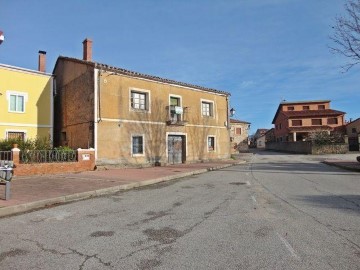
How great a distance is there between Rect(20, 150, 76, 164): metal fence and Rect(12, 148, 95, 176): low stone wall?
33 centimetres

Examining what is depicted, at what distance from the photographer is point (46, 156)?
16766mm

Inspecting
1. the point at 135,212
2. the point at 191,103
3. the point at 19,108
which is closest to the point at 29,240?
the point at 135,212

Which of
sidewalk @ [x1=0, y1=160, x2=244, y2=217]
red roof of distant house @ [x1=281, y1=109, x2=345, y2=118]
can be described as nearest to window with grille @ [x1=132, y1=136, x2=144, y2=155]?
sidewalk @ [x1=0, y1=160, x2=244, y2=217]

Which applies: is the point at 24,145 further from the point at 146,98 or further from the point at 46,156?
the point at 146,98

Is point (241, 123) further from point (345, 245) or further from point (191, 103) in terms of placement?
point (345, 245)

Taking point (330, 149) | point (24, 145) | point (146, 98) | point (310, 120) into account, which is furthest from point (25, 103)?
point (310, 120)

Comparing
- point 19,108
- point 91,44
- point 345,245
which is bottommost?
point 345,245

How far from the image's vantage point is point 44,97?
2500 cm

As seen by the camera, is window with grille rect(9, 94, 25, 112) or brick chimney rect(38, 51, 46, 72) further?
brick chimney rect(38, 51, 46, 72)

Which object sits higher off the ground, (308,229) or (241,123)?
(241,123)

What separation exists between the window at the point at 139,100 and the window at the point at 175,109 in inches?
99.5

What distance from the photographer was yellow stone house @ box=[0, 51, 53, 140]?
22.9 metres

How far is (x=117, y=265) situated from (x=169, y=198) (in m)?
5.76

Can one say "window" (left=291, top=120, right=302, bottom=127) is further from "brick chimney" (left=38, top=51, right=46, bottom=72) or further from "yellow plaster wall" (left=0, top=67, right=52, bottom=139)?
"yellow plaster wall" (left=0, top=67, right=52, bottom=139)
